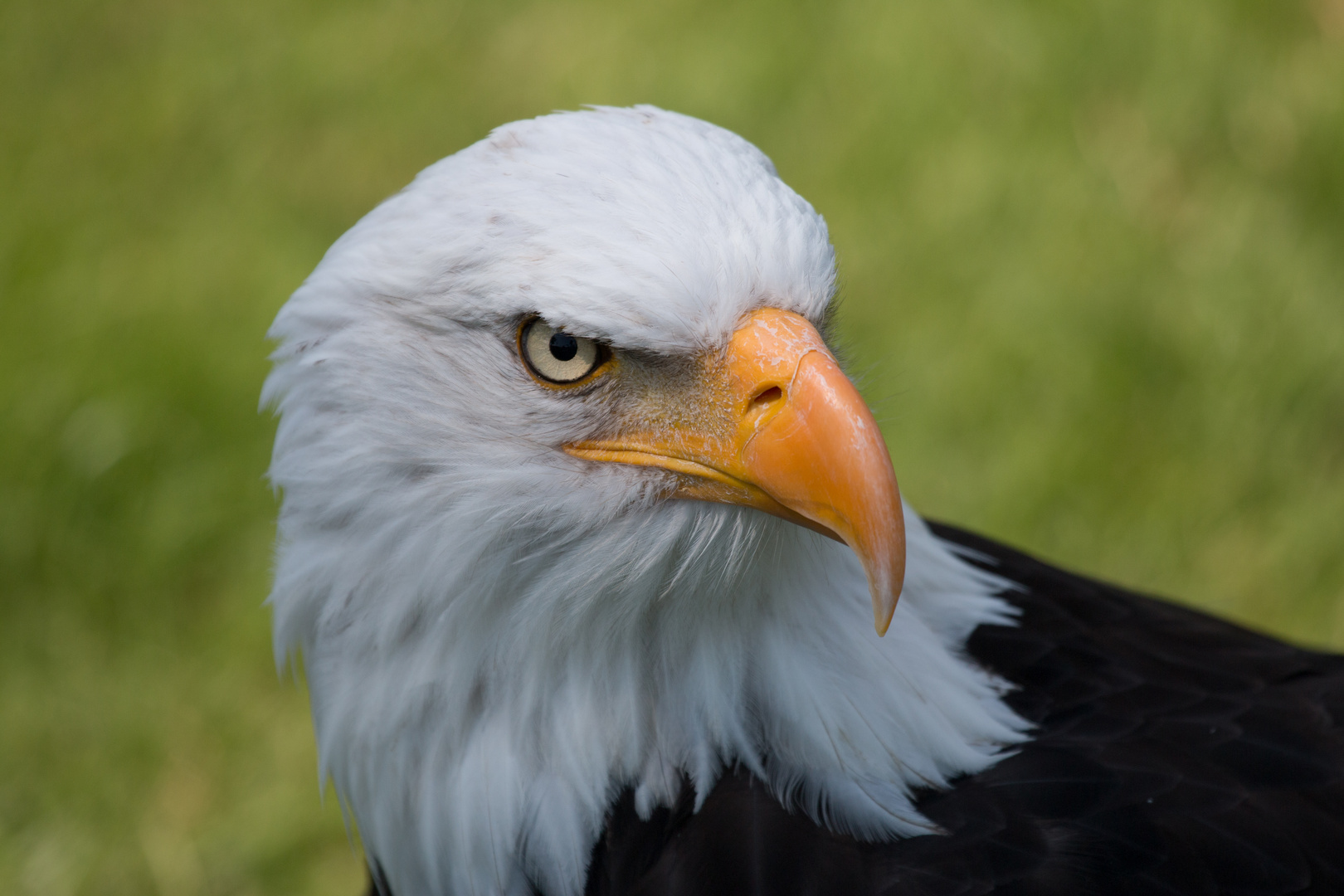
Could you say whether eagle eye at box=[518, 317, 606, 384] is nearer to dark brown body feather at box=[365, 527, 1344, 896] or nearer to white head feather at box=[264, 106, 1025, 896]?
white head feather at box=[264, 106, 1025, 896]

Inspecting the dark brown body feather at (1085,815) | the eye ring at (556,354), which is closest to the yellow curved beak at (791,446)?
the eye ring at (556,354)

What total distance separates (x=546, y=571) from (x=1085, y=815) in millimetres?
792

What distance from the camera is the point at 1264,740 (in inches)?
73.7

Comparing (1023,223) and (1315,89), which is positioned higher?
(1315,89)

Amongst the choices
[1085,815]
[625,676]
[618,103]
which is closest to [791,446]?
[625,676]

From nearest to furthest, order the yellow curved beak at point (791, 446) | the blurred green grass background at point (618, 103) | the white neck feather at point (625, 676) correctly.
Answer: the yellow curved beak at point (791, 446) < the white neck feather at point (625, 676) < the blurred green grass background at point (618, 103)

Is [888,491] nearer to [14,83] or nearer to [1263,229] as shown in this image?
[1263,229]

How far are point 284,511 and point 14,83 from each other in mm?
4149

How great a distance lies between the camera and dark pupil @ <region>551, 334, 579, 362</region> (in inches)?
62.6

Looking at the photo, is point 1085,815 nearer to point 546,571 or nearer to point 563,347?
point 546,571

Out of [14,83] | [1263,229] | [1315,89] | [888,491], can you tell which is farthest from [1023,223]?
[14,83]

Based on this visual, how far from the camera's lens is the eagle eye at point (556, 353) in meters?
1.60

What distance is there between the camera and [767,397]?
61.4 inches

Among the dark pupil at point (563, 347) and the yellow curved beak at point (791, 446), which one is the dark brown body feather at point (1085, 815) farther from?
the dark pupil at point (563, 347)
